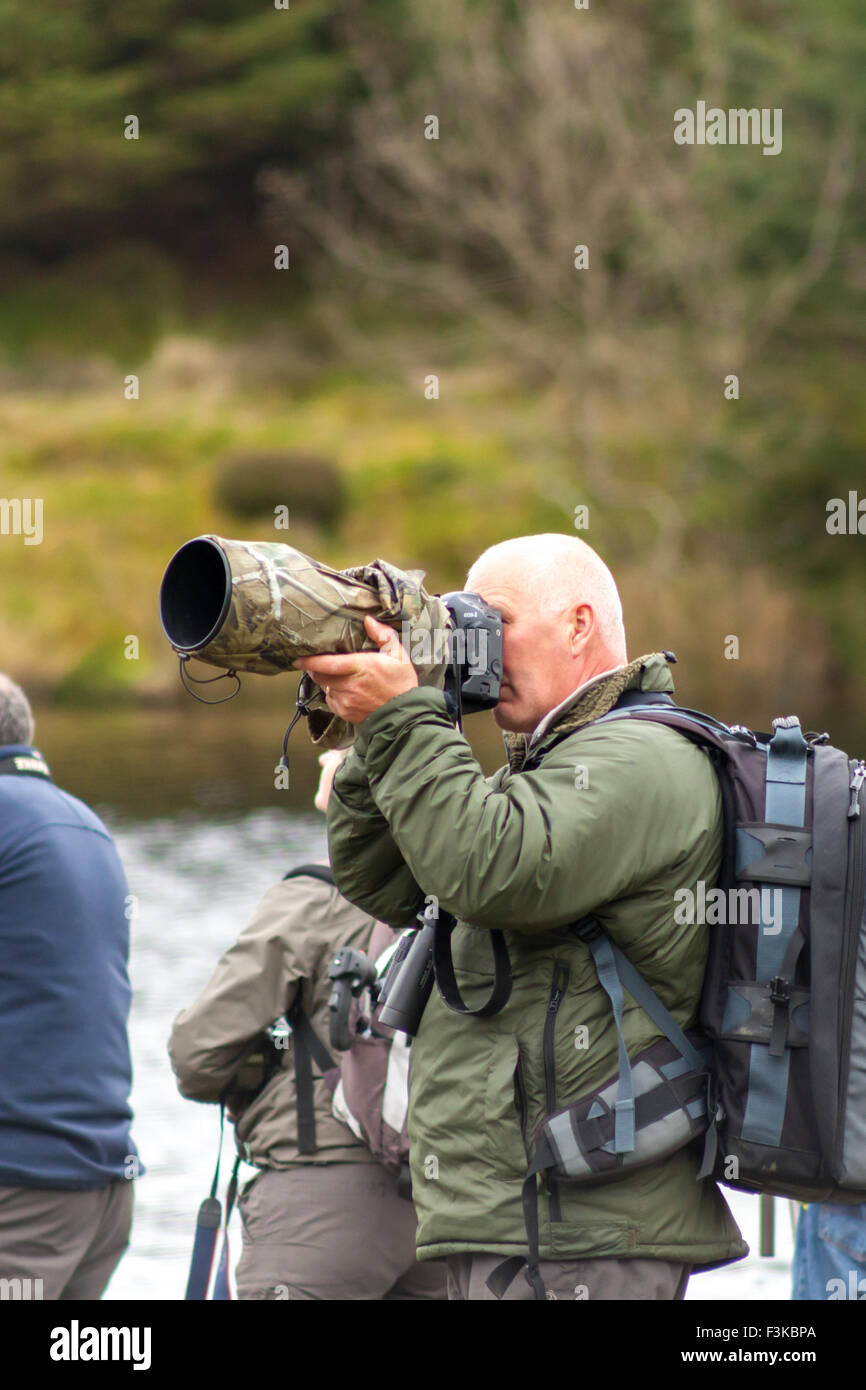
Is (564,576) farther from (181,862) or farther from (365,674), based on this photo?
(181,862)

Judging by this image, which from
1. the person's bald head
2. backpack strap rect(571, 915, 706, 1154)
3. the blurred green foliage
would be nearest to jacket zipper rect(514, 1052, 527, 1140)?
backpack strap rect(571, 915, 706, 1154)

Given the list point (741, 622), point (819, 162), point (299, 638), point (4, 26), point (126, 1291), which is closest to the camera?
point (299, 638)

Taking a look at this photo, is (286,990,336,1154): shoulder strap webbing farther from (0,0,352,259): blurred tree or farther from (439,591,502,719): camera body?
(0,0,352,259): blurred tree

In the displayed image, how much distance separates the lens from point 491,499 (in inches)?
1049

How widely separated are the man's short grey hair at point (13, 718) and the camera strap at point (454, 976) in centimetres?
133

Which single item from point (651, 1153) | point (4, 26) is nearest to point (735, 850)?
point (651, 1153)

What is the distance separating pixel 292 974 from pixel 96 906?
0.44 m

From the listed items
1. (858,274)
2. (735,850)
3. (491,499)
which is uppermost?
(858,274)

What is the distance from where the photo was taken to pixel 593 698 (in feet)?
8.13

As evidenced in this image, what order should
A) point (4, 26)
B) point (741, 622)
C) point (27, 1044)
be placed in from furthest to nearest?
point (4, 26)
point (741, 622)
point (27, 1044)

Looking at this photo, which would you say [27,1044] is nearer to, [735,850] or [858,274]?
[735,850]

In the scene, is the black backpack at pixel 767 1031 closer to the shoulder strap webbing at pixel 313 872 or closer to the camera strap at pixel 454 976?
the camera strap at pixel 454 976

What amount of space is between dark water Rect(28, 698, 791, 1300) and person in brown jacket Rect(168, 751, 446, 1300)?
78cm

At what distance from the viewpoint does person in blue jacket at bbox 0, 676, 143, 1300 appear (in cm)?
320
